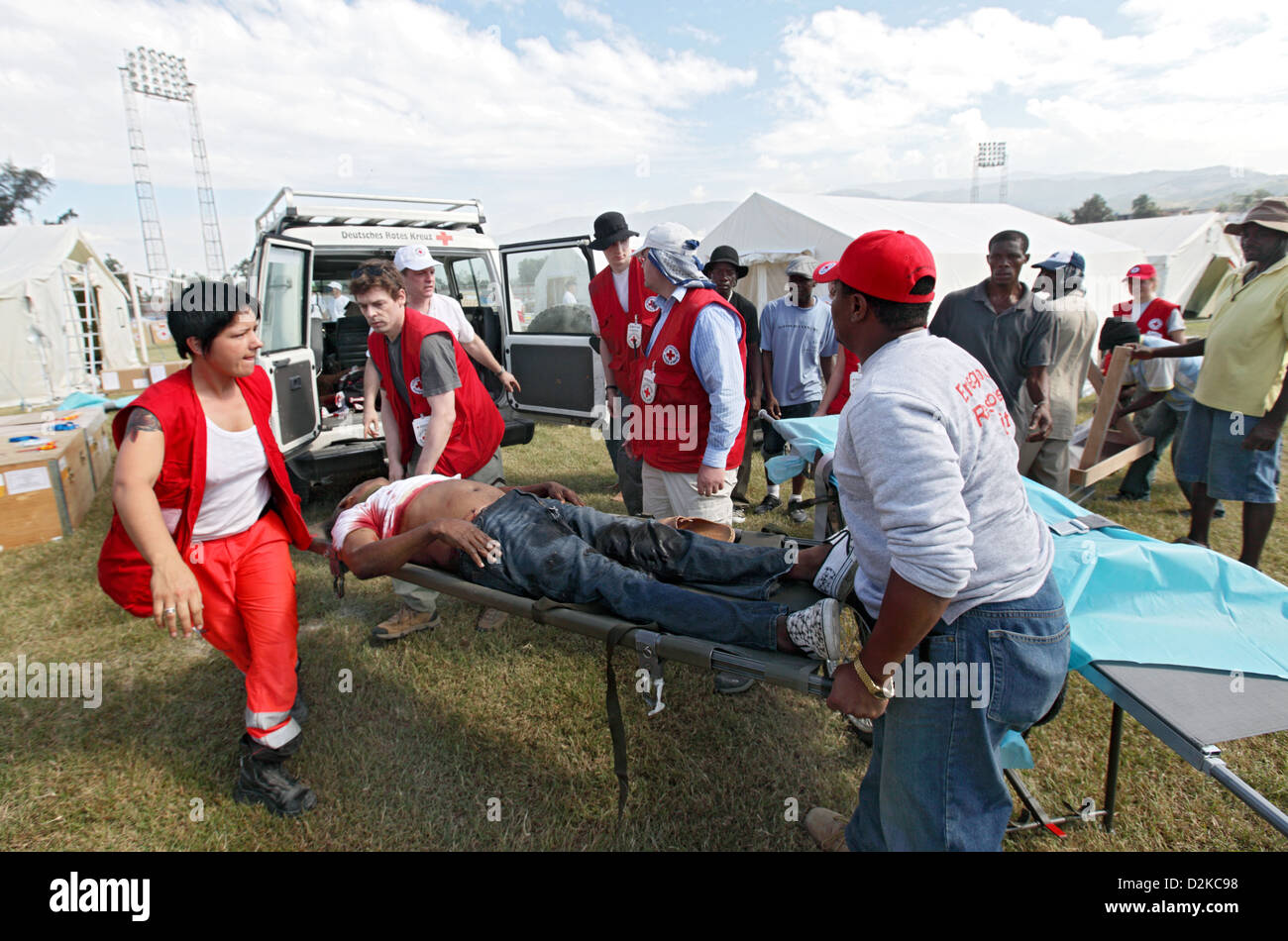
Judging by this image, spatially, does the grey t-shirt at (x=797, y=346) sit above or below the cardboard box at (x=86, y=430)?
above

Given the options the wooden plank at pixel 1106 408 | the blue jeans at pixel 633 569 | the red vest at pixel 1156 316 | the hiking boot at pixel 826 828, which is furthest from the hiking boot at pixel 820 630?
the red vest at pixel 1156 316

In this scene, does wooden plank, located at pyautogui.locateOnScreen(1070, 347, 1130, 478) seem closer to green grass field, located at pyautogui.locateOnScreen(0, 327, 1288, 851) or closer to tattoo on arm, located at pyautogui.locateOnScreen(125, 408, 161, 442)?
green grass field, located at pyautogui.locateOnScreen(0, 327, 1288, 851)

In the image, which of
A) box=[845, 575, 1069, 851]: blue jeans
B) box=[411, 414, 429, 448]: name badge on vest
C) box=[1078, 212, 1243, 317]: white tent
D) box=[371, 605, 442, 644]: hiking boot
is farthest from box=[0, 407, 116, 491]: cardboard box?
box=[1078, 212, 1243, 317]: white tent

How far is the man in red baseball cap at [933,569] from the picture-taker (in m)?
1.42

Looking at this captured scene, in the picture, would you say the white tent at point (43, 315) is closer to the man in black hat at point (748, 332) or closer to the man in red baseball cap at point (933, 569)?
the man in black hat at point (748, 332)

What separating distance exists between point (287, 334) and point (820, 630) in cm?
514

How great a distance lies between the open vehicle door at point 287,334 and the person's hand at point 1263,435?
6.18m

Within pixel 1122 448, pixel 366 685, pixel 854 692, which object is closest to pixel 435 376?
pixel 366 685

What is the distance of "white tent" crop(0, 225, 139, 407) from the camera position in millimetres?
12242

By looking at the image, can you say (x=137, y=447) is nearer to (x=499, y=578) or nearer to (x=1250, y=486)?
(x=499, y=578)

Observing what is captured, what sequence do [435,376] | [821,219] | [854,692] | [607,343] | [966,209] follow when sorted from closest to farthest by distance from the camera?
[854,692], [435,376], [607,343], [821,219], [966,209]

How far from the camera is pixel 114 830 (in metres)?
2.63

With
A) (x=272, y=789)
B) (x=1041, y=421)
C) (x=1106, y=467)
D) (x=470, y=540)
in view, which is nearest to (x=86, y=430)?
(x=272, y=789)

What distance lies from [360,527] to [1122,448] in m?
6.36
